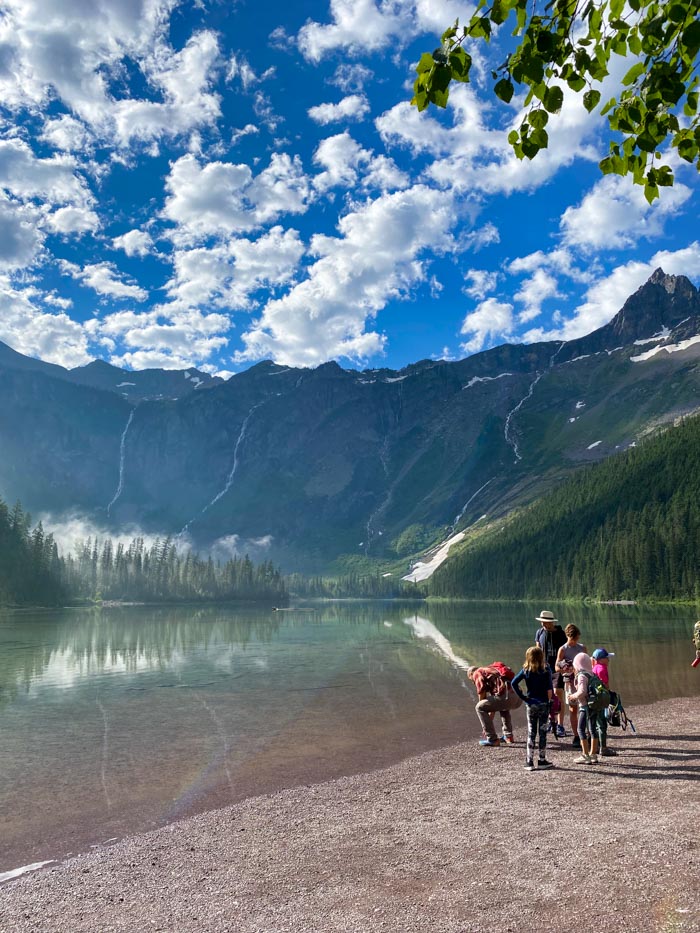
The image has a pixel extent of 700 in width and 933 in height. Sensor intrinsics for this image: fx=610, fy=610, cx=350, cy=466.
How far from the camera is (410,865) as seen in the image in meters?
10.2

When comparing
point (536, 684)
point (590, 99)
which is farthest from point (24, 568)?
point (590, 99)

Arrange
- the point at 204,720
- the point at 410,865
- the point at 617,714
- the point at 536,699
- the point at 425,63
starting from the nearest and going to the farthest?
the point at 425,63, the point at 410,865, the point at 536,699, the point at 617,714, the point at 204,720

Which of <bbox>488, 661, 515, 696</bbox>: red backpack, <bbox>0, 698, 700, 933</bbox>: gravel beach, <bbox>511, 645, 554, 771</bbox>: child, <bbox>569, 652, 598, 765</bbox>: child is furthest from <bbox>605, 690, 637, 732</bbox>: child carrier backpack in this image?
<bbox>0, 698, 700, 933</bbox>: gravel beach

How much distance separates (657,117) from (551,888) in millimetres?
9866

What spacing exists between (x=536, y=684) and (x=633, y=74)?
15.5m

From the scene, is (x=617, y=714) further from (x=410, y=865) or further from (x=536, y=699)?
(x=410, y=865)

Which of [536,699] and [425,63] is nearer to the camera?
[425,63]

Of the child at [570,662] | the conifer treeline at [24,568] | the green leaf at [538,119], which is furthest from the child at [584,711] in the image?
the conifer treeline at [24,568]

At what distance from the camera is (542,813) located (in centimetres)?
1258

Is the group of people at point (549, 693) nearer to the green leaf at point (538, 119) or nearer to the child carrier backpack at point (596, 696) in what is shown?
the child carrier backpack at point (596, 696)

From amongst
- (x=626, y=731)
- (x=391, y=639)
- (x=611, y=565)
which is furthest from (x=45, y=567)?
(x=626, y=731)

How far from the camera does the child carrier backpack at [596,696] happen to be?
58.4ft

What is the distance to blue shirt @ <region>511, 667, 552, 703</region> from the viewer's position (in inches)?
675

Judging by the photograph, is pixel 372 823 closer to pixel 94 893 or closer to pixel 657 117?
pixel 94 893
